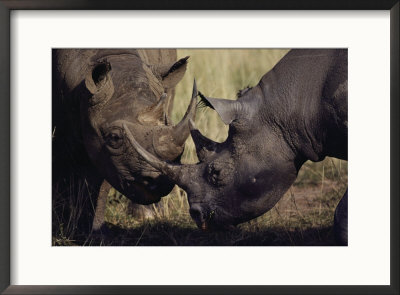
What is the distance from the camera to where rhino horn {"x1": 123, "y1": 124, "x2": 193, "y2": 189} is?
6590 mm

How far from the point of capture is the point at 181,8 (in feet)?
18.9

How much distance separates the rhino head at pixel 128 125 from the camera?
6926 mm

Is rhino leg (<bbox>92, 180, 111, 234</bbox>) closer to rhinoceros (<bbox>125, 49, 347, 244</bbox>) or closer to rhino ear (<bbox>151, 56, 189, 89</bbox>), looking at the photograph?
rhino ear (<bbox>151, 56, 189, 89</bbox>)

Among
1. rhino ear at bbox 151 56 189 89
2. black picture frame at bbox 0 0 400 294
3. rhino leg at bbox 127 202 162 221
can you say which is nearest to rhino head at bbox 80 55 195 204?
rhino ear at bbox 151 56 189 89

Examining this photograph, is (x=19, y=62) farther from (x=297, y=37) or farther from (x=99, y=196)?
(x=99, y=196)

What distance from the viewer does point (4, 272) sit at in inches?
227

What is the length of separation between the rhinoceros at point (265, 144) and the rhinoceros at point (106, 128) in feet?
1.22

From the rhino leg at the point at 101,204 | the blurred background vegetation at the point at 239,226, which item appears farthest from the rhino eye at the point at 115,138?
the rhino leg at the point at 101,204

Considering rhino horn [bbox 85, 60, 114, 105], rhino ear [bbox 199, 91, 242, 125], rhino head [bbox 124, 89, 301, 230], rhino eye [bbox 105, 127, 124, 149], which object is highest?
rhino horn [bbox 85, 60, 114, 105]

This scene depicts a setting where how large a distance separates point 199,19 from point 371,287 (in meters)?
1.84

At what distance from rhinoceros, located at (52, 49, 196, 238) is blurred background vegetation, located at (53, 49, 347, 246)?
0.28 meters

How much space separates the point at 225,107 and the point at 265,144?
1.20 feet

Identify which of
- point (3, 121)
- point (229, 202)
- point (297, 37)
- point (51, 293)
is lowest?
point (51, 293)

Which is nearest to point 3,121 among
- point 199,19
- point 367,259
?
point 199,19
